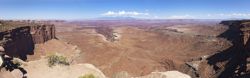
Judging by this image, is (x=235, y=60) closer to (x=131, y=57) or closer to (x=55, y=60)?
(x=55, y=60)

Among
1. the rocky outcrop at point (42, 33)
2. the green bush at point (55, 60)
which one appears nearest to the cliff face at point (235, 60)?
the green bush at point (55, 60)

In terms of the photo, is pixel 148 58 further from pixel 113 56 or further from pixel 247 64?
pixel 247 64

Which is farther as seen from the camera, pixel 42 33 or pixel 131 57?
pixel 42 33

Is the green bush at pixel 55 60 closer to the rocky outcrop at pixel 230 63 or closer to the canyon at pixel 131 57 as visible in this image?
the canyon at pixel 131 57

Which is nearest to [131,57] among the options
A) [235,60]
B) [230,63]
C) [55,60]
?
[230,63]

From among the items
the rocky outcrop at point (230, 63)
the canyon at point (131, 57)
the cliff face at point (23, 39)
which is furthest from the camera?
the cliff face at point (23, 39)

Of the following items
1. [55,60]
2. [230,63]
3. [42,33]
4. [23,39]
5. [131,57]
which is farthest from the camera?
[42,33]

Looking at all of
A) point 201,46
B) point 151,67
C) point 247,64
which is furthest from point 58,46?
point 247,64

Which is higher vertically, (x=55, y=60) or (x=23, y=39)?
(x=23, y=39)

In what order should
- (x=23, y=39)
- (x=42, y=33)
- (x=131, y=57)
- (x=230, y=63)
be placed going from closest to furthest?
(x=230, y=63), (x=23, y=39), (x=131, y=57), (x=42, y=33)
